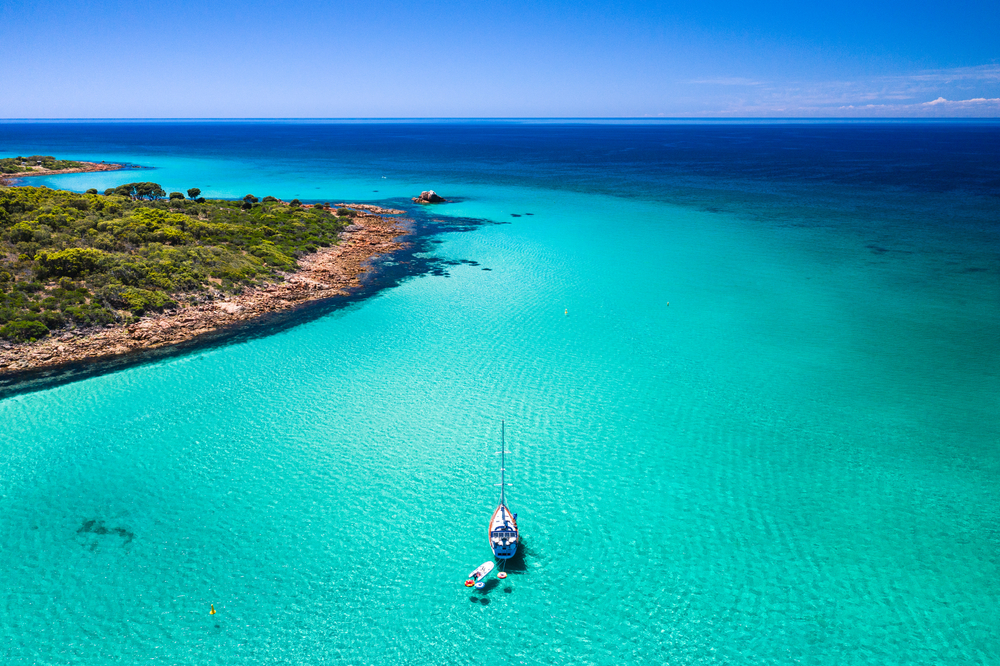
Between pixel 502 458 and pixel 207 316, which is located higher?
pixel 207 316

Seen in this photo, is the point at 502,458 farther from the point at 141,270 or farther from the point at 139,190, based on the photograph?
the point at 139,190

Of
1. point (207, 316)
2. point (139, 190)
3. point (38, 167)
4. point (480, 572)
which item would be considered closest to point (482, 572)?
point (480, 572)

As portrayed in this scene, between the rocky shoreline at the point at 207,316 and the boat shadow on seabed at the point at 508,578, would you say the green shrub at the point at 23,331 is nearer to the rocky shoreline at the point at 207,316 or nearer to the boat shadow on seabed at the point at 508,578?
the rocky shoreline at the point at 207,316

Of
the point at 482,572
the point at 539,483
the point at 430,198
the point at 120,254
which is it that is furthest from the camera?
the point at 430,198

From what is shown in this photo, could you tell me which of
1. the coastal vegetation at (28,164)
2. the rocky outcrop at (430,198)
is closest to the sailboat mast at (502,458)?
the rocky outcrop at (430,198)

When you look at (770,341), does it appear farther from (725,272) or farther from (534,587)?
(534,587)

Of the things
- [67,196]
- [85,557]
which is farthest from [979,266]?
[67,196]
